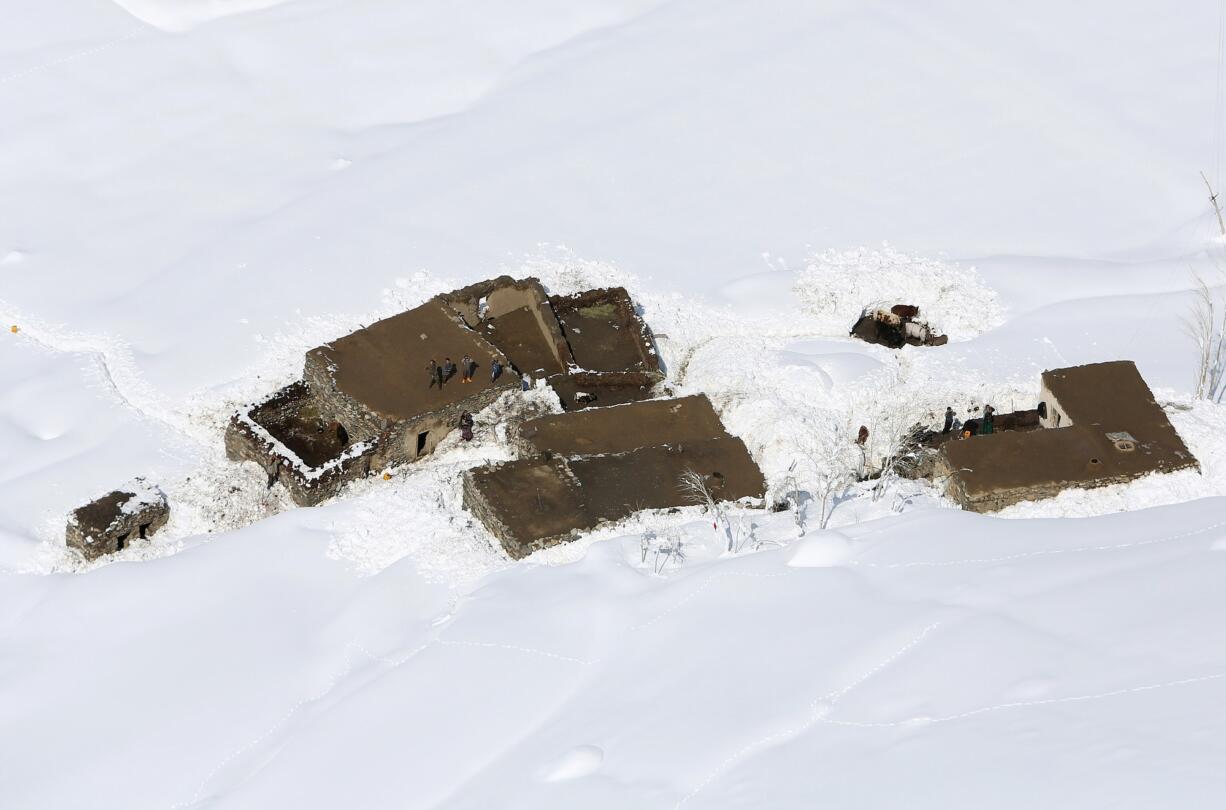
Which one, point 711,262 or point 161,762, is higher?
point 711,262

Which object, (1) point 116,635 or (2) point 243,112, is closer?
(1) point 116,635

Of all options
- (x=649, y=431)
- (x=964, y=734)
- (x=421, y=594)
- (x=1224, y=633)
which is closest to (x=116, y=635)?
(x=421, y=594)

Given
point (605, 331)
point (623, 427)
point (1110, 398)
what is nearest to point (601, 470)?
point (623, 427)

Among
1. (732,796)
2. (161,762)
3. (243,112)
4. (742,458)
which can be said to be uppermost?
(243,112)

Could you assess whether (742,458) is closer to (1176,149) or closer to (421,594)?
(421,594)

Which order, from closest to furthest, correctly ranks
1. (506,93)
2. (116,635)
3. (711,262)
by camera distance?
(116,635) < (711,262) < (506,93)

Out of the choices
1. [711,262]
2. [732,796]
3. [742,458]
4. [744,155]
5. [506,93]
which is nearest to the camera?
[732,796]

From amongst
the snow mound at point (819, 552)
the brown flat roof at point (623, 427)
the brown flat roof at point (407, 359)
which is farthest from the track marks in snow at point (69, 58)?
the snow mound at point (819, 552)

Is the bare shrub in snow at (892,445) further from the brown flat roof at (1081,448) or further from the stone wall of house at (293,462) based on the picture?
the stone wall of house at (293,462)
